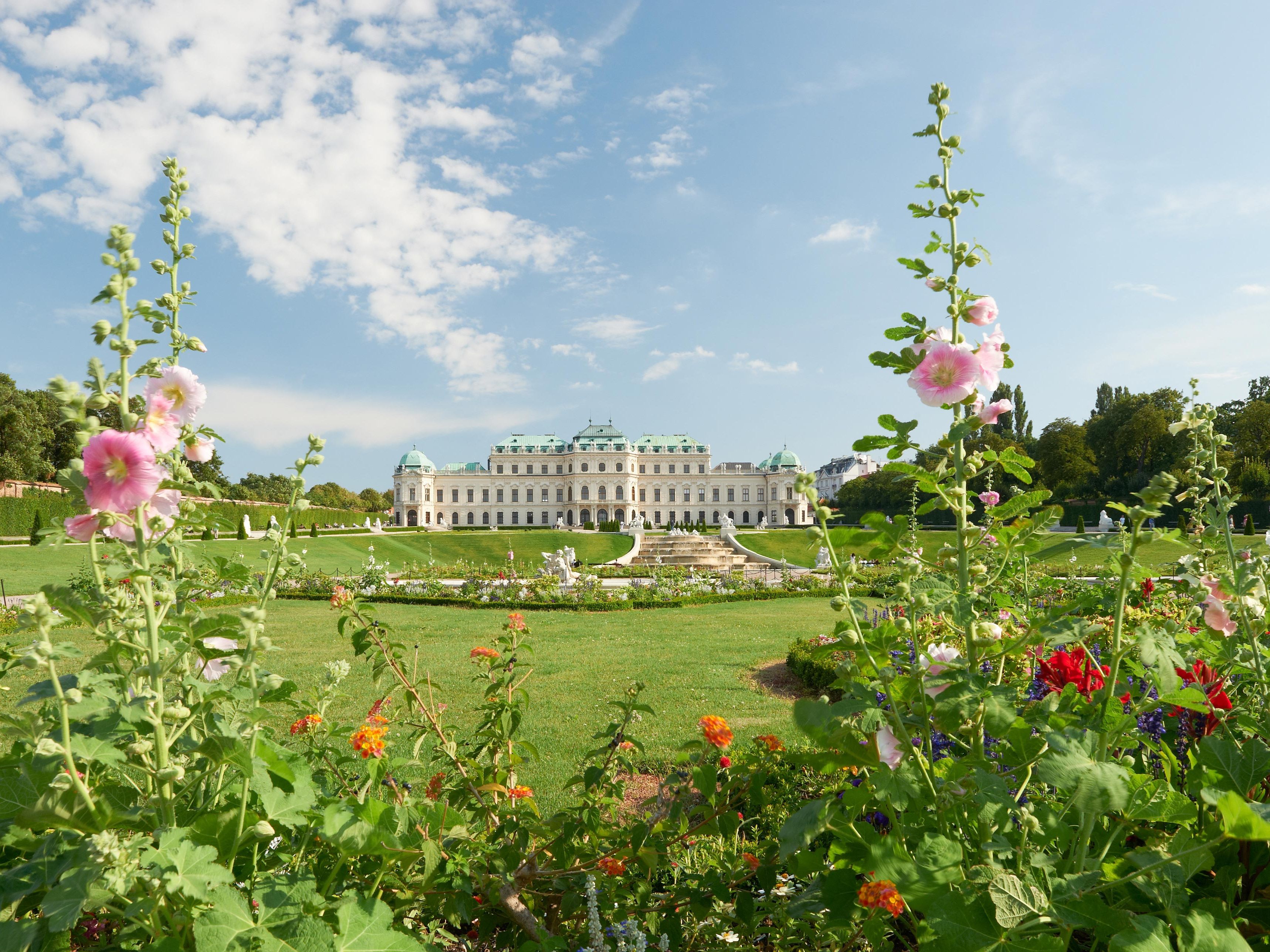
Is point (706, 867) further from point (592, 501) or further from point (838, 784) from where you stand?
point (592, 501)

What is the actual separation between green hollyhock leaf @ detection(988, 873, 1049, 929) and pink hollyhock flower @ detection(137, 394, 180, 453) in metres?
1.68

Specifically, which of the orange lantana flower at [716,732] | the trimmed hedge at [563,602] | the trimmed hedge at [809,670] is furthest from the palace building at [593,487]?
the orange lantana flower at [716,732]

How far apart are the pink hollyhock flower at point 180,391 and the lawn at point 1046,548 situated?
1.29m

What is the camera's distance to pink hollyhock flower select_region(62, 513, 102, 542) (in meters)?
1.27

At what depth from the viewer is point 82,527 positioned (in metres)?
1.29

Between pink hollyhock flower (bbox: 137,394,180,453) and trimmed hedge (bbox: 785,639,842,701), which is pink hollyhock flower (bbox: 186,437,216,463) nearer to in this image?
pink hollyhock flower (bbox: 137,394,180,453)

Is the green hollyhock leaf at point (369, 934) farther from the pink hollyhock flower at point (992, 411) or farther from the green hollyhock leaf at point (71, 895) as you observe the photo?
the pink hollyhock flower at point (992, 411)

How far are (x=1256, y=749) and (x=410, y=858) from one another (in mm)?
1756

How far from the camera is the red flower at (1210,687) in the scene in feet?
5.67

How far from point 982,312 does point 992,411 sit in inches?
8.9

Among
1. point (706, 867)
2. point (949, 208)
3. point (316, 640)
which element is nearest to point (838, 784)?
point (706, 867)

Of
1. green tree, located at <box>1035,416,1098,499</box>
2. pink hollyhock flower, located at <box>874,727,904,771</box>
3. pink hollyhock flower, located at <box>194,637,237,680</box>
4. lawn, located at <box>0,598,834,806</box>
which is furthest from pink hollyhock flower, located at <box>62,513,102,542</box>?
green tree, located at <box>1035,416,1098,499</box>

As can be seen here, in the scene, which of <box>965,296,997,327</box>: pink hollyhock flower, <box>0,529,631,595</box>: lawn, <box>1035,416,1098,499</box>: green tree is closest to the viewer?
A: <box>965,296,997,327</box>: pink hollyhock flower

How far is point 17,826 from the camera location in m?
1.34
